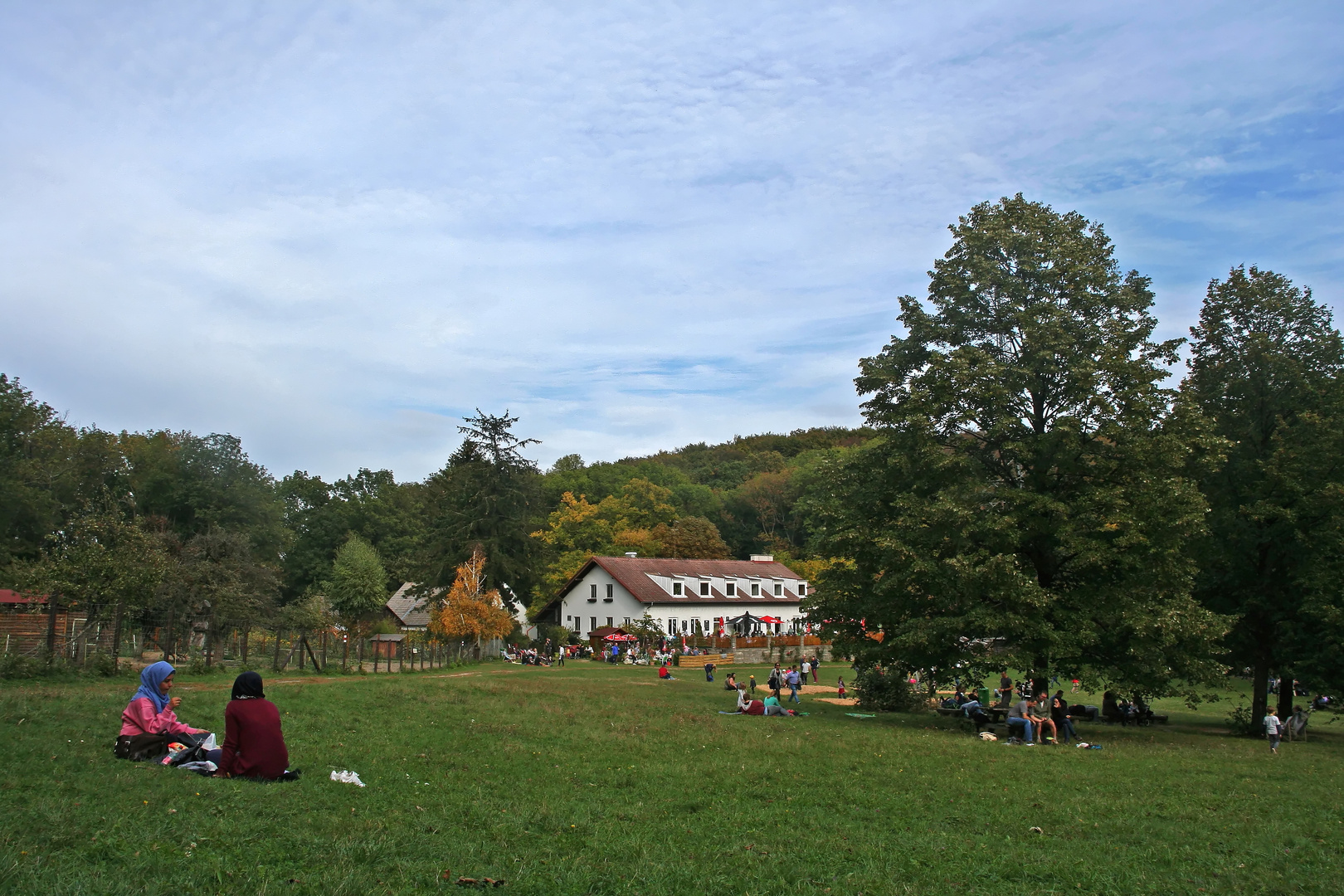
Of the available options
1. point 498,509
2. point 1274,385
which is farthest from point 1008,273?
point 498,509

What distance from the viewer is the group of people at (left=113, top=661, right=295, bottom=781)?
9.28 metres

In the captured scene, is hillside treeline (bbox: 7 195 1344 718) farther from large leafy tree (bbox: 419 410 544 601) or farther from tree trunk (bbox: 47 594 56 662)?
large leafy tree (bbox: 419 410 544 601)

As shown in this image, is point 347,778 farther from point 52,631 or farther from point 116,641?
point 116,641

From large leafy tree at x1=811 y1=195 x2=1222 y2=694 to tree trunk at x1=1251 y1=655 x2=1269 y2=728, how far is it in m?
4.74

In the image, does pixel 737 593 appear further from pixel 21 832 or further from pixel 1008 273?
pixel 21 832

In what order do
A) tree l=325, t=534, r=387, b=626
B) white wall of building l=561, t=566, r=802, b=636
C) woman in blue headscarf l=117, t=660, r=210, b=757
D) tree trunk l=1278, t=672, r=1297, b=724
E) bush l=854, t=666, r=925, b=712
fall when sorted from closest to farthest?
woman in blue headscarf l=117, t=660, r=210, b=757 < tree trunk l=1278, t=672, r=1297, b=724 < bush l=854, t=666, r=925, b=712 < white wall of building l=561, t=566, r=802, b=636 < tree l=325, t=534, r=387, b=626

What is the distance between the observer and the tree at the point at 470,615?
Result: 45.6 meters

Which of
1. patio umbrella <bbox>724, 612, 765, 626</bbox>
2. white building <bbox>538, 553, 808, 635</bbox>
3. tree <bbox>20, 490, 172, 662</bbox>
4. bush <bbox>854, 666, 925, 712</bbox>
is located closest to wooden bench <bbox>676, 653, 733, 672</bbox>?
white building <bbox>538, 553, 808, 635</bbox>

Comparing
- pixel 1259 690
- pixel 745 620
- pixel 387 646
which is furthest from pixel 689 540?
pixel 1259 690

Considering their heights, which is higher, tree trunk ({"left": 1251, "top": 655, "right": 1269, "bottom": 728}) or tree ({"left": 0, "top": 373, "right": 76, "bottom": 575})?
tree ({"left": 0, "top": 373, "right": 76, "bottom": 575})

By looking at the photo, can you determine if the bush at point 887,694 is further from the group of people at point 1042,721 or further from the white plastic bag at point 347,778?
the white plastic bag at point 347,778

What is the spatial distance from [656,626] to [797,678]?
3152cm

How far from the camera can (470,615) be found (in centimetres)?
4566

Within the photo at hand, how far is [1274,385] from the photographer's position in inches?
1005
